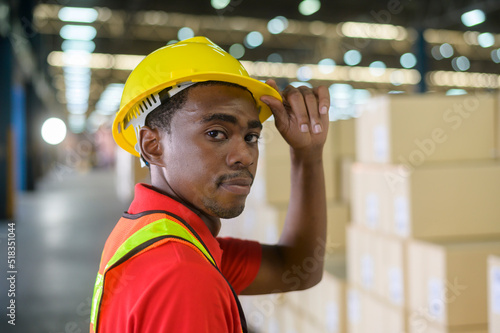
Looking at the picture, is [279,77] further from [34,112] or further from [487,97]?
[487,97]

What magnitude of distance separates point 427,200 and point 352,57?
19677mm

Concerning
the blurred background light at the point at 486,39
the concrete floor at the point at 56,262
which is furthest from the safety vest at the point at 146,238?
the blurred background light at the point at 486,39

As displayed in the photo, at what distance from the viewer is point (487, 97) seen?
284 cm

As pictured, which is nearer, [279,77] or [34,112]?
[34,112]

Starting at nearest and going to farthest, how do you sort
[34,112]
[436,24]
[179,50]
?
[179,50]
[436,24]
[34,112]

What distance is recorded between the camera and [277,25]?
16562 millimetres

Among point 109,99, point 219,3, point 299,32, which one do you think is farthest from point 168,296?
point 109,99

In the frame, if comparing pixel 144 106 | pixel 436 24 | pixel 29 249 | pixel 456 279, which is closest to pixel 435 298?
pixel 456 279

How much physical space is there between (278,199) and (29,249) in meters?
5.17

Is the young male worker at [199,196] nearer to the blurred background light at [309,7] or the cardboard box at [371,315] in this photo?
the cardboard box at [371,315]

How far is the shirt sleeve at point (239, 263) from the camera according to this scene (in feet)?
4.63

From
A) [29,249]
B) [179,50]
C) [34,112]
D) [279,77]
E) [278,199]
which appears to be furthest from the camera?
[279,77]

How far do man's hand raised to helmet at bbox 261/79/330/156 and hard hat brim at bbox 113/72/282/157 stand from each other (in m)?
0.04

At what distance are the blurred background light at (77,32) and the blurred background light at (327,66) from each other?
374 inches
